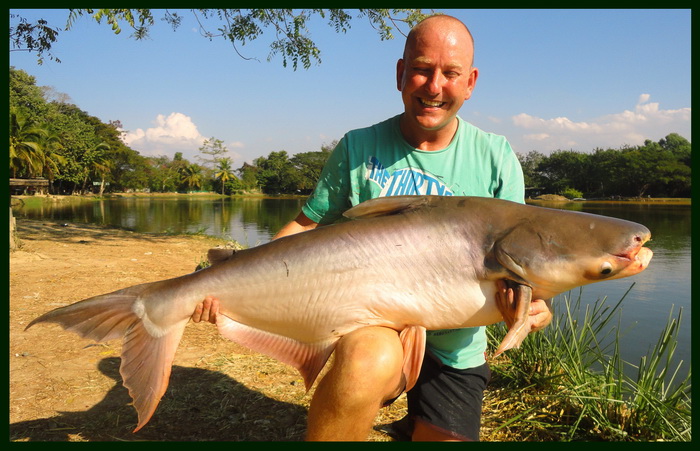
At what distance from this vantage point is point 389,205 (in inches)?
87.4

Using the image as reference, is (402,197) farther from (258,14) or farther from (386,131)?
(258,14)

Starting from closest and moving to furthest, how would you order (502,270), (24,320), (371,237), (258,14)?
1. (502,270)
2. (371,237)
3. (24,320)
4. (258,14)

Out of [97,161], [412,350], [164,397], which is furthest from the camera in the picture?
[97,161]

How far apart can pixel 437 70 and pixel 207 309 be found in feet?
5.14

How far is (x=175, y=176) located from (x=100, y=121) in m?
26.1

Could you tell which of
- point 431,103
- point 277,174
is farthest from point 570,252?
point 277,174

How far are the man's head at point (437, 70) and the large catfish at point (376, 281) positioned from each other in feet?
1.77

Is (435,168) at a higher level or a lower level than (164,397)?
higher

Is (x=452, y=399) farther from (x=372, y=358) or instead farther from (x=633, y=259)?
(x=633, y=259)

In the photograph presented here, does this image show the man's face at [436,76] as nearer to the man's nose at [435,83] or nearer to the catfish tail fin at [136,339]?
the man's nose at [435,83]

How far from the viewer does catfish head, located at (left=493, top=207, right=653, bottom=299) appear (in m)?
1.95

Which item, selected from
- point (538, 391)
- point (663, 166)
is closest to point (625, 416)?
point (538, 391)

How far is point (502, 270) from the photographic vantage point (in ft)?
6.59

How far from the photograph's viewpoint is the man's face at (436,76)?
7.92ft
